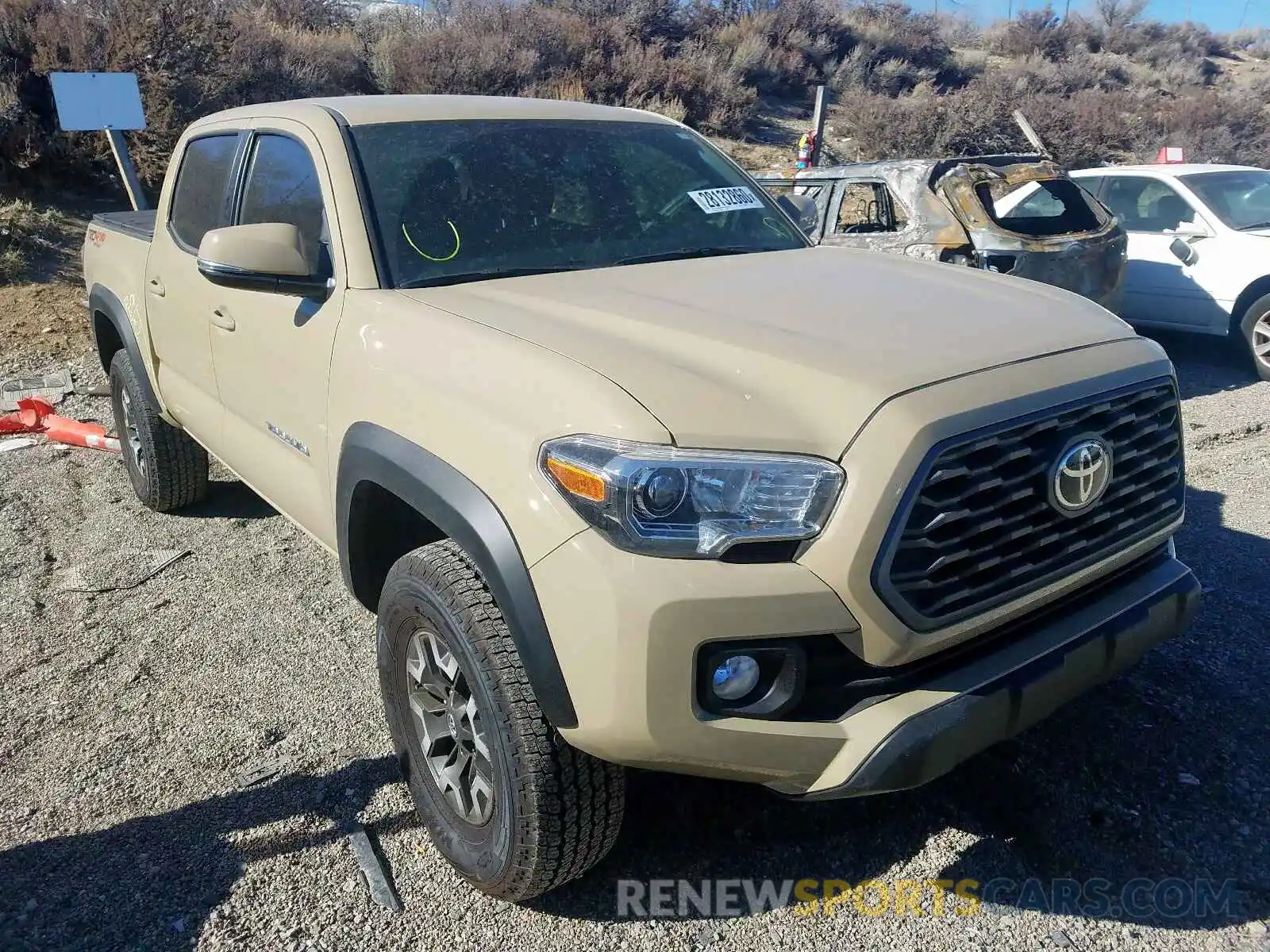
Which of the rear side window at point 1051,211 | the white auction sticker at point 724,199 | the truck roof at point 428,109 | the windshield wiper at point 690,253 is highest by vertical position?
the truck roof at point 428,109

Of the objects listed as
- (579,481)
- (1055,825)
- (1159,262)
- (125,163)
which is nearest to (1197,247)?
(1159,262)

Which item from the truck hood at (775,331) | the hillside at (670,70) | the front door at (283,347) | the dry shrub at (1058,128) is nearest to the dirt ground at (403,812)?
the front door at (283,347)

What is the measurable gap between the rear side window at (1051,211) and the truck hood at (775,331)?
12.1 ft

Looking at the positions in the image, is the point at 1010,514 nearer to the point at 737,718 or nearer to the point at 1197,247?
the point at 737,718

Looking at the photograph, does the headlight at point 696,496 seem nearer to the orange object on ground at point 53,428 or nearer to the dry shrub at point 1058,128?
the orange object on ground at point 53,428

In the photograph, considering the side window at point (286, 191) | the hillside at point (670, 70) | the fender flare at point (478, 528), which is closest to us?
the fender flare at point (478, 528)

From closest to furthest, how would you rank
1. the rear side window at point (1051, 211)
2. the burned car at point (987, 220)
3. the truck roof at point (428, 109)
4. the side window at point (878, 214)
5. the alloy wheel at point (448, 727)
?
the alloy wheel at point (448, 727)
the truck roof at point (428, 109)
the burned car at point (987, 220)
the rear side window at point (1051, 211)
the side window at point (878, 214)

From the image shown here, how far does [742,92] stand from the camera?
57.2 ft

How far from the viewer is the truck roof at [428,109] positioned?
10.5 ft

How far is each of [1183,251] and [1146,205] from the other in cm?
73

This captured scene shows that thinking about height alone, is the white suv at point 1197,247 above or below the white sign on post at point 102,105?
below

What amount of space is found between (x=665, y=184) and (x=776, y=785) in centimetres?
219

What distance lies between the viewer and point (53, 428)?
592 cm

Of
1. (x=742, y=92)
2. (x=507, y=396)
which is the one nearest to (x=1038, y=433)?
(x=507, y=396)
